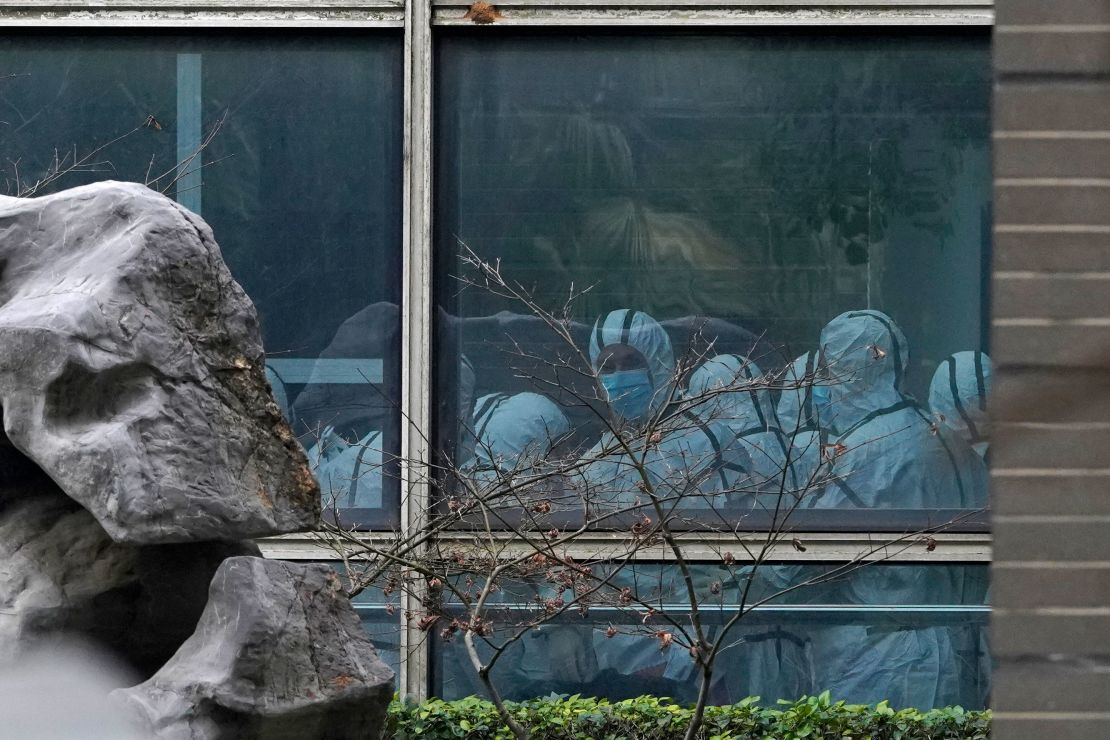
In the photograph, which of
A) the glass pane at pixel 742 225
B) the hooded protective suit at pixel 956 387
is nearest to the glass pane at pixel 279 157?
the glass pane at pixel 742 225

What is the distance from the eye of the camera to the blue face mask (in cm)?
785

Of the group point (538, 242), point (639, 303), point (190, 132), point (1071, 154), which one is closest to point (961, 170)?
point (639, 303)

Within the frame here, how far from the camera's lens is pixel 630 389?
7.88 m

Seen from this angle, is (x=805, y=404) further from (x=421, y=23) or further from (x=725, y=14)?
(x=421, y=23)

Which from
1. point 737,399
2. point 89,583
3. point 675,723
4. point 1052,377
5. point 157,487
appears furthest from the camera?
point 737,399

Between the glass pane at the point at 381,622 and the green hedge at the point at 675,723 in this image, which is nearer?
the green hedge at the point at 675,723

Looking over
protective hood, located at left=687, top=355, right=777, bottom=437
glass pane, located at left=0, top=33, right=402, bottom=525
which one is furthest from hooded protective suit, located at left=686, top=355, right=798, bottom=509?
glass pane, located at left=0, top=33, right=402, bottom=525

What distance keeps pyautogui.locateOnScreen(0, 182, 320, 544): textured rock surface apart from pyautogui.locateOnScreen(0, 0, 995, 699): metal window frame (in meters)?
4.25

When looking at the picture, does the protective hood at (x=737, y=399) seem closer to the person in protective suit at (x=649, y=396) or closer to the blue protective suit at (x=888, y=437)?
the person in protective suit at (x=649, y=396)

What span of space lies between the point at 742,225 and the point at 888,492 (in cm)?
182

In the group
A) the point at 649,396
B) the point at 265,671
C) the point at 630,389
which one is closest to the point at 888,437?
the point at 649,396

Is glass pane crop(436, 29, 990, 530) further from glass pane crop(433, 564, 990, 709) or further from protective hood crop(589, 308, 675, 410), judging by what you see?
glass pane crop(433, 564, 990, 709)

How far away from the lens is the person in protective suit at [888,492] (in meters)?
7.84

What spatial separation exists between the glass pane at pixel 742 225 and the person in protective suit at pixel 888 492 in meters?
0.02
